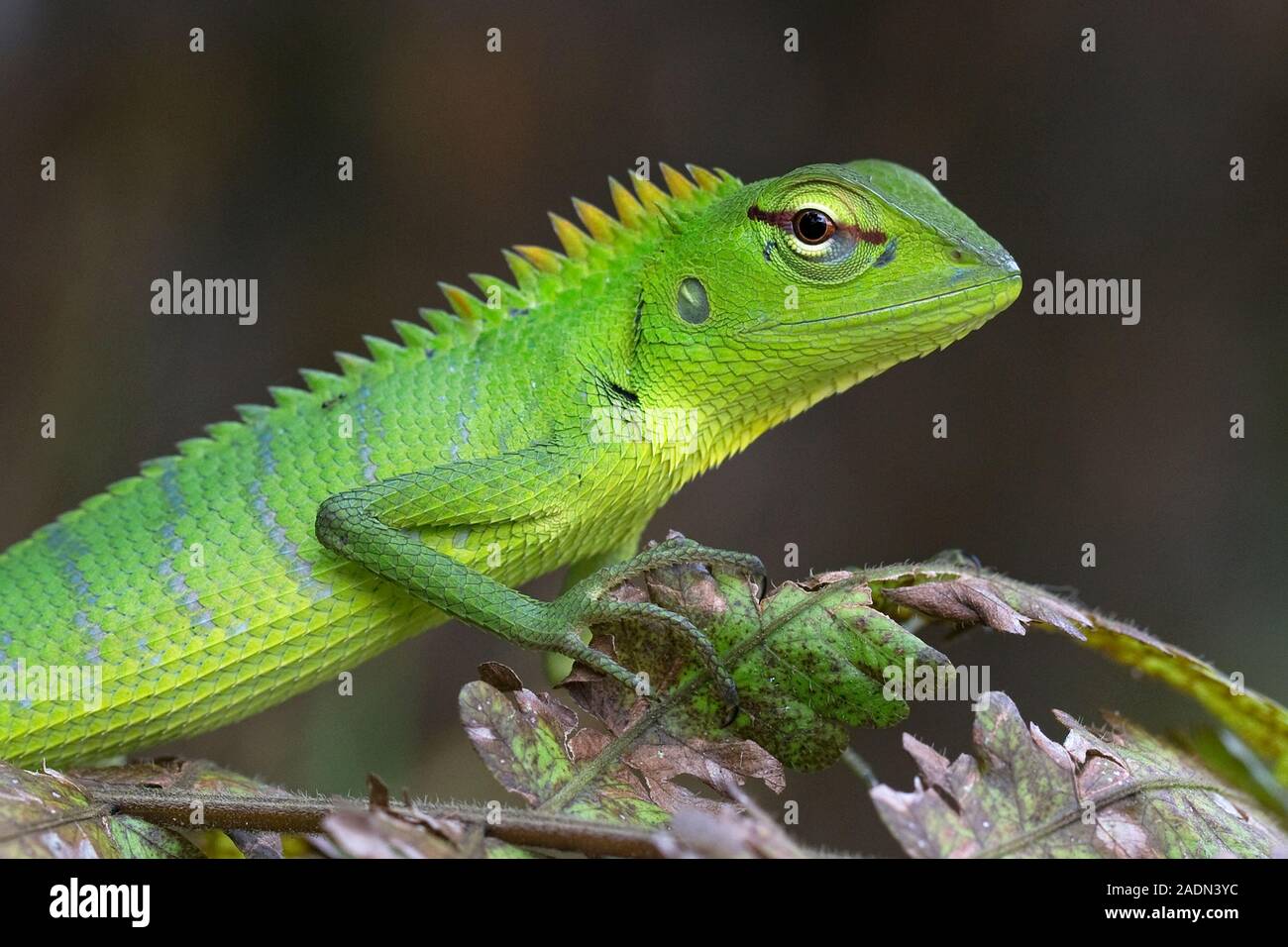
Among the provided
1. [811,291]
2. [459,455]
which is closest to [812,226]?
[811,291]

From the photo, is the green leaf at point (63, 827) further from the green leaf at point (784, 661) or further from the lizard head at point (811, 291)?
the lizard head at point (811, 291)

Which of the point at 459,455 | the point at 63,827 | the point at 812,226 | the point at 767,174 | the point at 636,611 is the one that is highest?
the point at 767,174

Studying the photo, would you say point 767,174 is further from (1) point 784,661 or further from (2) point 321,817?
(2) point 321,817

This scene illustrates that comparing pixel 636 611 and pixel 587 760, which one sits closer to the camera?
pixel 587 760

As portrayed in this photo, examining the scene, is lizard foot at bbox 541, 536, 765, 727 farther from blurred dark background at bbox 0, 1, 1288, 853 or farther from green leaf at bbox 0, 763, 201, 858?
blurred dark background at bbox 0, 1, 1288, 853

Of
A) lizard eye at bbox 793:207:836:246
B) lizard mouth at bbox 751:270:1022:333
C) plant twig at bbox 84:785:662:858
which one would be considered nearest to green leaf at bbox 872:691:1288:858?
plant twig at bbox 84:785:662:858

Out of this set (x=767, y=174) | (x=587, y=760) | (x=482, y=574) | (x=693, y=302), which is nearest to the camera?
(x=587, y=760)

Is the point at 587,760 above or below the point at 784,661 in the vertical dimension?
below

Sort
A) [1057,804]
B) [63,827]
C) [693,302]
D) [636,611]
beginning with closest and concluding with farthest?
[1057,804] → [63,827] → [636,611] → [693,302]

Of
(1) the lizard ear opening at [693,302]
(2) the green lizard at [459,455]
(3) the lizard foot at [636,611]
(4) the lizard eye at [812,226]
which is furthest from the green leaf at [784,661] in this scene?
(4) the lizard eye at [812,226]
